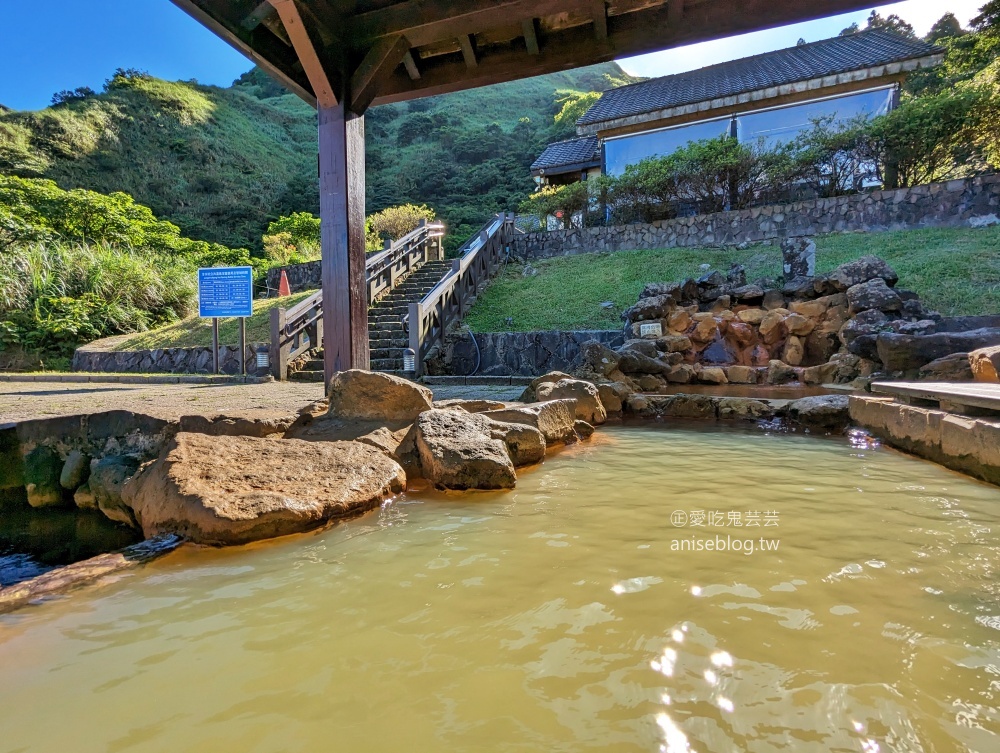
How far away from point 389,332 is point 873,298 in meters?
8.22

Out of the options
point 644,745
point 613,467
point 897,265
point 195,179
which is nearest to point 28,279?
point 613,467

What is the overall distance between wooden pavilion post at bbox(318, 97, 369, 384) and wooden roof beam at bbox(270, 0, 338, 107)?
112mm

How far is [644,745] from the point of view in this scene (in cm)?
108

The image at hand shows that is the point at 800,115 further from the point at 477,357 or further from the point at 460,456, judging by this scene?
the point at 460,456

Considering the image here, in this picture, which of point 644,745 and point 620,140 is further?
point 620,140

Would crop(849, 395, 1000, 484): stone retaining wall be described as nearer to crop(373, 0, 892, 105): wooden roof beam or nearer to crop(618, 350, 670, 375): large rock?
crop(618, 350, 670, 375): large rock

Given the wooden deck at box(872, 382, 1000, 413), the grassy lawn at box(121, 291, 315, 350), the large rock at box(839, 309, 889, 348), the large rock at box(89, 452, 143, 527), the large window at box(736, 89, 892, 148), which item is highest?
the large window at box(736, 89, 892, 148)

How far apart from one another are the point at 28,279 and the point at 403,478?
565 inches

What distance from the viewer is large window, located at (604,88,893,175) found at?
14.1m

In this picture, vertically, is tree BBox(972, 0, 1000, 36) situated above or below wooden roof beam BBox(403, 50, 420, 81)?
above

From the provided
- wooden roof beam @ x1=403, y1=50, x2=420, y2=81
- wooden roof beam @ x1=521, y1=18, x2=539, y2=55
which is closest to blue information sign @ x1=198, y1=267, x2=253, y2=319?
wooden roof beam @ x1=403, y1=50, x2=420, y2=81

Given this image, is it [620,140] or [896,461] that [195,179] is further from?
[896,461]

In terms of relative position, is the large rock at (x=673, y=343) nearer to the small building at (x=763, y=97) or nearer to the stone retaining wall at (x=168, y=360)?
the stone retaining wall at (x=168, y=360)

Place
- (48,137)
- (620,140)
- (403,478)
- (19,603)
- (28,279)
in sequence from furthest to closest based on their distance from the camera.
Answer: (48,137) → (620,140) → (28,279) → (403,478) → (19,603)
